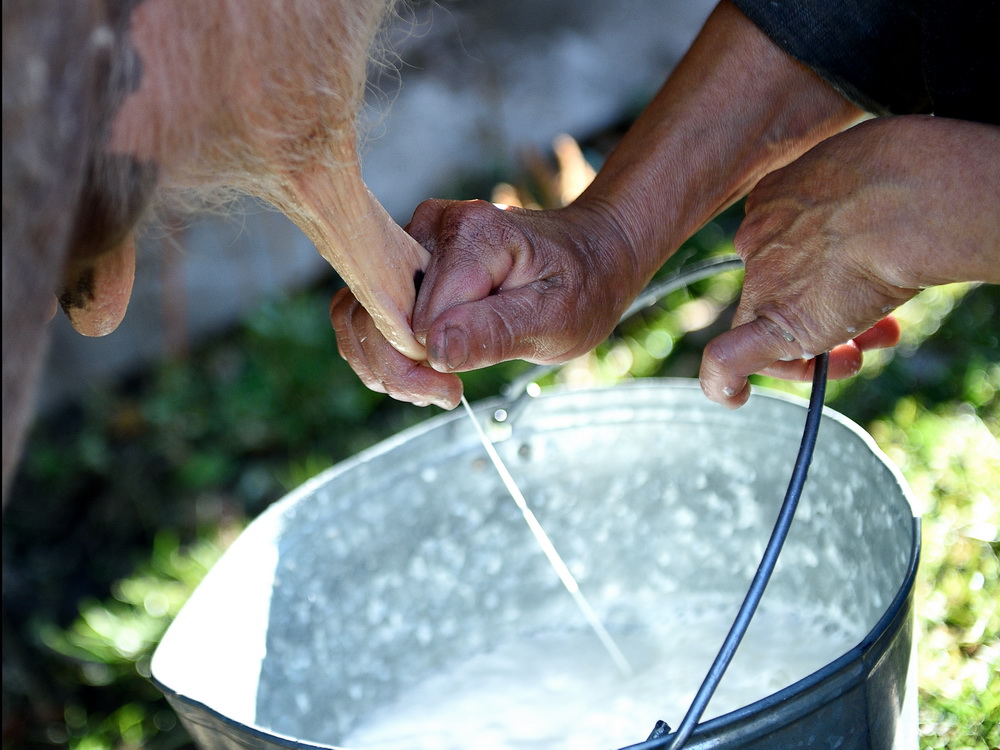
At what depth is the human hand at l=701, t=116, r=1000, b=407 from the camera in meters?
0.88

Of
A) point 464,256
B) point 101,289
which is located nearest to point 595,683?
point 464,256

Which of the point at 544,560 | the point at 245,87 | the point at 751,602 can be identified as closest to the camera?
the point at 245,87

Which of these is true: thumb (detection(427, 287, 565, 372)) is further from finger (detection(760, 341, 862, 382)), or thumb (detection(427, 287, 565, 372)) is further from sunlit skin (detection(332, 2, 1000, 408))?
finger (detection(760, 341, 862, 382))

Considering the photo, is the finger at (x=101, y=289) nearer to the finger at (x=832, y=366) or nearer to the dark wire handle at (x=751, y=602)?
the dark wire handle at (x=751, y=602)

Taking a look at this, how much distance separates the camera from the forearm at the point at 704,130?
1.16 m

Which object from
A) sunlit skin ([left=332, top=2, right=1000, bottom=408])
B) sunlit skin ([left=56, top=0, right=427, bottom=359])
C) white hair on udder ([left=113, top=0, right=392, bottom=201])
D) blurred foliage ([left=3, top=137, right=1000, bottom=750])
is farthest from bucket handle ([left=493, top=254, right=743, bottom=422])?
blurred foliage ([left=3, top=137, right=1000, bottom=750])

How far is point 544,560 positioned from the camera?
4.66 ft

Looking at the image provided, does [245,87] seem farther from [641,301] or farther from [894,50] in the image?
[894,50]

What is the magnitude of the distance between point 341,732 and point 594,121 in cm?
260

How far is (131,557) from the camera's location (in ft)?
7.17

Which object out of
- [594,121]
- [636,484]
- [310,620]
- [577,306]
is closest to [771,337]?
[577,306]

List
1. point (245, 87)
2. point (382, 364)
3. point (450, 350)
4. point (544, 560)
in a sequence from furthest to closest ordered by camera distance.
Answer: point (544, 560) → point (382, 364) → point (450, 350) → point (245, 87)

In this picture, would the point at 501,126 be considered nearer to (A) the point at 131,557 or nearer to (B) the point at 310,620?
(A) the point at 131,557

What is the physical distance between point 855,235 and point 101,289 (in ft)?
2.31
